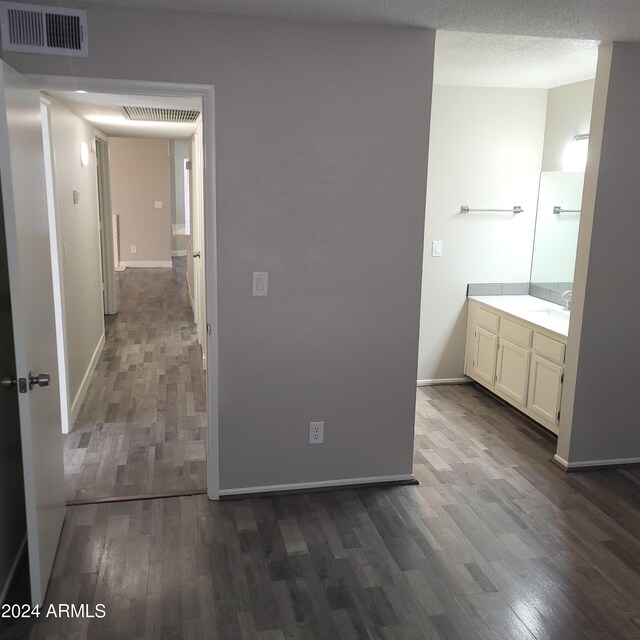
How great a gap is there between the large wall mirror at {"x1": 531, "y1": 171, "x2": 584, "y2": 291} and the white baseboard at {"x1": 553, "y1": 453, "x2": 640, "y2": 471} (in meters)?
1.44

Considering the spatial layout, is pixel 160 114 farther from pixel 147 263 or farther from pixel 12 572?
pixel 147 263

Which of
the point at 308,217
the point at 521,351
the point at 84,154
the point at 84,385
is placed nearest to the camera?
the point at 308,217

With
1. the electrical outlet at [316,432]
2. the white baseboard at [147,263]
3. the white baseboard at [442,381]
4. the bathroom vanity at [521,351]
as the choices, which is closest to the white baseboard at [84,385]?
the electrical outlet at [316,432]

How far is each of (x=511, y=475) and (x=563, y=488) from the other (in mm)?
281

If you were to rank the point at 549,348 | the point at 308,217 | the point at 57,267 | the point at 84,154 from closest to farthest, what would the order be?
the point at 308,217 → the point at 57,267 → the point at 549,348 → the point at 84,154

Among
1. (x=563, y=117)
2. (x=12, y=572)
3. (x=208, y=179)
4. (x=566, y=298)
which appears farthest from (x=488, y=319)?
(x=12, y=572)

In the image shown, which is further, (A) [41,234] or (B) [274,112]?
(B) [274,112]

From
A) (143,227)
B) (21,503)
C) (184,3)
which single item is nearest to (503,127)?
(184,3)

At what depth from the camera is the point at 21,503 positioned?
2.79 m

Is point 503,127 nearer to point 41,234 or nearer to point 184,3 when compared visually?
point 184,3

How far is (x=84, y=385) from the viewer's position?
4.81 m

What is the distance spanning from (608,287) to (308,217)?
1.76m

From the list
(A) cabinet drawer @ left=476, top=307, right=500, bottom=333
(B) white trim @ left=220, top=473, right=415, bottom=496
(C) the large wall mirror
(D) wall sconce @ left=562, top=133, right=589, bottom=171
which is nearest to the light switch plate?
(B) white trim @ left=220, top=473, right=415, bottom=496

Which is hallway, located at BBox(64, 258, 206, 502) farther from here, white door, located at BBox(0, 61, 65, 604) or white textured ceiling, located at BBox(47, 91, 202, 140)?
white textured ceiling, located at BBox(47, 91, 202, 140)
